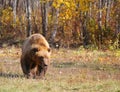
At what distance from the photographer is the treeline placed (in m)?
26.7

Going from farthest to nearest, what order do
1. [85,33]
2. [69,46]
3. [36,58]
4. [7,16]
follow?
[7,16] → [85,33] → [69,46] → [36,58]

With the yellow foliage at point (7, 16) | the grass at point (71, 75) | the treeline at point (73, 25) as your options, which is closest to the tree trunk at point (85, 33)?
the treeline at point (73, 25)

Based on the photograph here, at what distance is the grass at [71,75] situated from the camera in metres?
10.4

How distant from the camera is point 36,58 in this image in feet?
39.9

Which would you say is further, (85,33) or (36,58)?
(85,33)

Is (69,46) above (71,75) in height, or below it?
below

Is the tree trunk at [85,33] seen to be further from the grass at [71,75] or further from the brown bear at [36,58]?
the brown bear at [36,58]

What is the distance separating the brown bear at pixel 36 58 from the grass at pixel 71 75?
0.32 metres

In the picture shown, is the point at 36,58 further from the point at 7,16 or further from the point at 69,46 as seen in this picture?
the point at 7,16

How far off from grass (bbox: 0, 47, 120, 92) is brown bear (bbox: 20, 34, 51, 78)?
32 centimetres

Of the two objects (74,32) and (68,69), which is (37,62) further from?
(74,32)

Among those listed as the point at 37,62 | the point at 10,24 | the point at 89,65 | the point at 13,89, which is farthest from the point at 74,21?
the point at 13,89

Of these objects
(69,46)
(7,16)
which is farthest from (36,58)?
(7,16)

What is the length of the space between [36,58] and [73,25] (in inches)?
704
